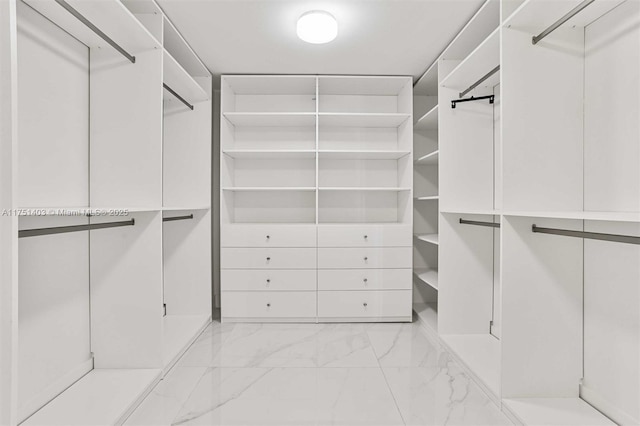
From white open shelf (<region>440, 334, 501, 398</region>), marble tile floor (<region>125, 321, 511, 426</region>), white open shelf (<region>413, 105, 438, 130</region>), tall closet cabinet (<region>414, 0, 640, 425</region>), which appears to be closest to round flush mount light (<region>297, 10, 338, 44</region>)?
tall closet cabinet (<region>414, 0, 640, 425</region>)

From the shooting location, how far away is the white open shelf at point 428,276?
2.96 m

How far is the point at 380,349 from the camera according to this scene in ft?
8.21

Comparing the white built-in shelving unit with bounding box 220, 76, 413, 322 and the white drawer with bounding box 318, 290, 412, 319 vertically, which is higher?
the white built-in shelving unit with bounding box 220, 76, 413, 322

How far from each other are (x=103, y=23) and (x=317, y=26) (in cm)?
117

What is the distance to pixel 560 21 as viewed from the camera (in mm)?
1595

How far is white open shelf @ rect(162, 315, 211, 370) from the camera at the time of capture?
2.25m

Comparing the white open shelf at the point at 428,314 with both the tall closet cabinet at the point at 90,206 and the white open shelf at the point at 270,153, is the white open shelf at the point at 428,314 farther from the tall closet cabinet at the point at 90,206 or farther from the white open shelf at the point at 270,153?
the tall closet cabinet at the point at 90,206

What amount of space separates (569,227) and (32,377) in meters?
2.67

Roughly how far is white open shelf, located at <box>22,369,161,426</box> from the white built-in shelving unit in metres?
1.14

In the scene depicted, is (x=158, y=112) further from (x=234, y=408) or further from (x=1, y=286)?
(x=234, y=408)

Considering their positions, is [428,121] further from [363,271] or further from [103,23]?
[103,23]

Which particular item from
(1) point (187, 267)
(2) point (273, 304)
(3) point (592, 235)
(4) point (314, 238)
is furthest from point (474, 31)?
(1) point (187, 267)

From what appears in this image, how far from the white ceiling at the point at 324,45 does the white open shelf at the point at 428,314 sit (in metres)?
2.17

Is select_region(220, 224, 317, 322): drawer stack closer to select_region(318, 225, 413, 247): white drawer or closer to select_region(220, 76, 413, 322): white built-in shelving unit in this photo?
select_region(220, 76, 413, 322): white built-in shelving unit
